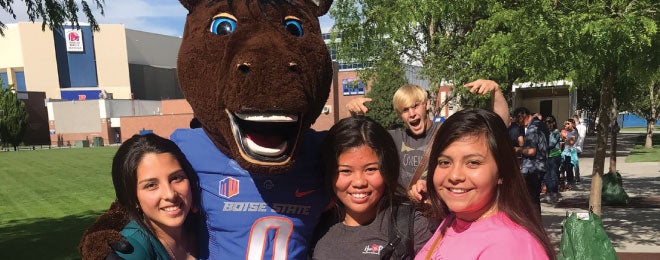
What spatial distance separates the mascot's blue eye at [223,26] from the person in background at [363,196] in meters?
0.62

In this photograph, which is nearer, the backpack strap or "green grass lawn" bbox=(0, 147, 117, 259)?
the backpack strap

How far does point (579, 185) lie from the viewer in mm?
10242

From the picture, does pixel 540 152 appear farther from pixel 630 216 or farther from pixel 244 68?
pixel 244 68

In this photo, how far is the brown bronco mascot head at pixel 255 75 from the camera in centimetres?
156

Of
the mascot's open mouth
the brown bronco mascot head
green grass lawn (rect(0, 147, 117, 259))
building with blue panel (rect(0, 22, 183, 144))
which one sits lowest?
green grass lawn (rect(0, 147, 117, 259))

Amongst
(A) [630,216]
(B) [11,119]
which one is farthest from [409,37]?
(B) [11,119]

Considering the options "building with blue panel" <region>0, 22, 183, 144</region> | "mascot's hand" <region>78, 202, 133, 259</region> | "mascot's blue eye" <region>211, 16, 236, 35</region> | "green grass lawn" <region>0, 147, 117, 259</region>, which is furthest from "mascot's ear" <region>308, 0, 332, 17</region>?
"building with blue panel" <region>0, 22, 183, 144</region>

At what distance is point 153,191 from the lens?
1.83 meters

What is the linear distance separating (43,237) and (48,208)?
3201mm

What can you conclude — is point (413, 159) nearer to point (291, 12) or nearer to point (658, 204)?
point (291, 12)

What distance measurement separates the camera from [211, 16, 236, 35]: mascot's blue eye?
68.9 inches

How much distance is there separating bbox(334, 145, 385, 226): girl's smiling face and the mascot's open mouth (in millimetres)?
303

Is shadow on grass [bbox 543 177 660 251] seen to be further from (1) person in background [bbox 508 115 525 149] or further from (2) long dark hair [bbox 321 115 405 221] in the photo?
(2) long dark hair [bbox 321 115 405 221]

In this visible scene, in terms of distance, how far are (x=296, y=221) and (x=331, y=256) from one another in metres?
0.21
